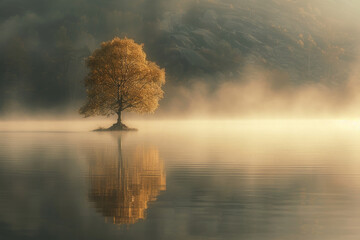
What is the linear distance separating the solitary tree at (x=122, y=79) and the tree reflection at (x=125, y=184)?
183ft

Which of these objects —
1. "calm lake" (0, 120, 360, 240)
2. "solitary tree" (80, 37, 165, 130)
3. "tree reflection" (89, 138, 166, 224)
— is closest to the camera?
"calm lake" (0, 120, 360, 240)

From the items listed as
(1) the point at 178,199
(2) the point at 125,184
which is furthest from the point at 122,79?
(1) the point at 178,199

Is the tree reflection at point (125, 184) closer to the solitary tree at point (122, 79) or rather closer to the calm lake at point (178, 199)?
the calm lake at point (178, 199)

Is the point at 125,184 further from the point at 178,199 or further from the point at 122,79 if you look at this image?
the point at 122,79

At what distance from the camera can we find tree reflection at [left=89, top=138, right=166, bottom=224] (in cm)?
1997

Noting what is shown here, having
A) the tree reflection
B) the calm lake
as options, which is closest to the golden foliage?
the tree reflection

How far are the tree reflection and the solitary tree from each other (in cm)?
5572

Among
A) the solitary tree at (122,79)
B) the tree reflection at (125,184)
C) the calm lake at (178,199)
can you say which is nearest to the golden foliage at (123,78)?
the solitary tree at (122,79)

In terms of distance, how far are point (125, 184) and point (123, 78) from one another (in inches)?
2886

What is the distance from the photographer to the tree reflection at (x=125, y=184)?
65.5 ft

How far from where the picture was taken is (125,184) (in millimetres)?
26719

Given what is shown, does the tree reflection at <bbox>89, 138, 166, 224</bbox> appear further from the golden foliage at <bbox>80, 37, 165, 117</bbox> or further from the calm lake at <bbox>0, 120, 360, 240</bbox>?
the golden foliage at <bbox>80, 37, 165, 117</bbox>

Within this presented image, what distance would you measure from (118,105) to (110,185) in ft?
247

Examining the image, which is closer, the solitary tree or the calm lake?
the calm lake
